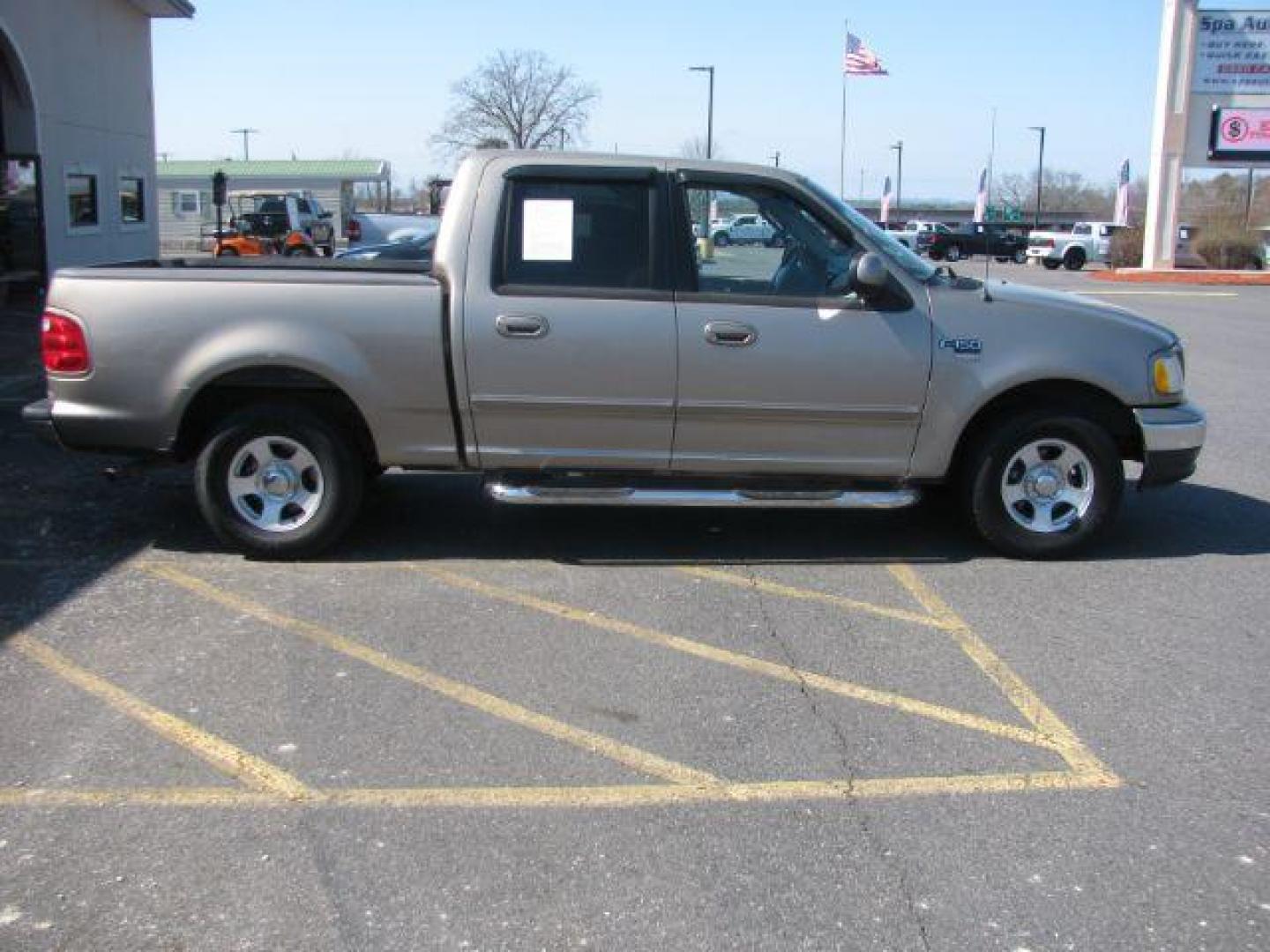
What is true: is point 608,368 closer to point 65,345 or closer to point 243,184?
point 65,345

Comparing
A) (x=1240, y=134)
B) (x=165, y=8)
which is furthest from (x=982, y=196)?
(x=165, y=8)

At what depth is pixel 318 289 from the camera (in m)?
5.93

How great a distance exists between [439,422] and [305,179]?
60.6 metres

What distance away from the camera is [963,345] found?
609 cm

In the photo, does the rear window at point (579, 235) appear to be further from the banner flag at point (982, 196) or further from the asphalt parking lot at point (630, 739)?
the banner flag at point (982, 196)

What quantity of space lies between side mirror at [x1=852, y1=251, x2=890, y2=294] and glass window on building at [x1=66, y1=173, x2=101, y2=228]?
18.3m

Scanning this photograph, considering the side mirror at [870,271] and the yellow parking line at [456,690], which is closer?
the yellow parking line at [456,690]

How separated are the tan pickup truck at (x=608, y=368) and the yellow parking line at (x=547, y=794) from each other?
2293mm

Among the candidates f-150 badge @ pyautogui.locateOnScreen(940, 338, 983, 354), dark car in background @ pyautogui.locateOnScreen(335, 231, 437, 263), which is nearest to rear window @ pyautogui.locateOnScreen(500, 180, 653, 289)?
f-150 badge @ pyautogui.locateOnScreen(940, 338, 983, 354)

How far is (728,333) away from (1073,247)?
45050 mm

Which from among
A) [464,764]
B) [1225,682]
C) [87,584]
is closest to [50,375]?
[87,584]

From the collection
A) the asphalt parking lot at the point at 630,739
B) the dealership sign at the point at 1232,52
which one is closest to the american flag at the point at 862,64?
the dealership sign at the point at 1232,52

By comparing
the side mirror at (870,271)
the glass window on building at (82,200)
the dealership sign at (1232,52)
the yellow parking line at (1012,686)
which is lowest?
the yellow parking line at (1012,686)

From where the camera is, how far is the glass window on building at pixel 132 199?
75.8 feet
